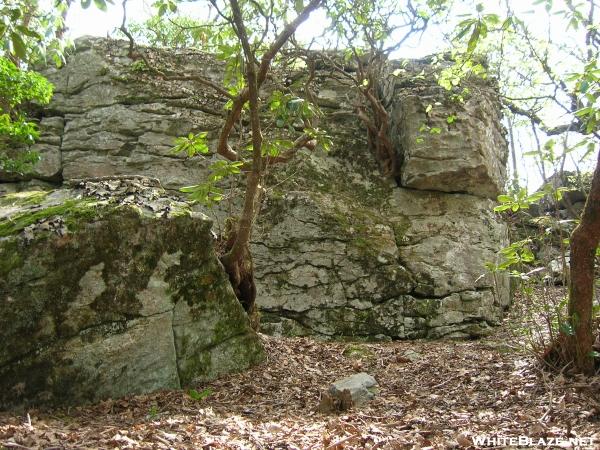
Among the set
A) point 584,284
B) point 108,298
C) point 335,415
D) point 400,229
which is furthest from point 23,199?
point 400,229

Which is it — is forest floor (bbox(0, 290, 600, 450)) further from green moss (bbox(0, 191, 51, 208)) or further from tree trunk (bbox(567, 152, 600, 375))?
green moss (bbox(0, 191, 51, 208))

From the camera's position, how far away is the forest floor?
3.11 m

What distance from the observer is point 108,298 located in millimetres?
4250

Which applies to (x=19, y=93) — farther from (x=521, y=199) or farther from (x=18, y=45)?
(x=521, y=199)

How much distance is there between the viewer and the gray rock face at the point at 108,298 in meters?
3.91

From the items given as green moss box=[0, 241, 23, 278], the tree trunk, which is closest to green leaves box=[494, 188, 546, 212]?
the tree trunk

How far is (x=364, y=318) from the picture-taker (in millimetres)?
7266

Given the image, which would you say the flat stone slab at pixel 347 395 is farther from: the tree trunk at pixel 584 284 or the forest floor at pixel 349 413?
the tree trunk at pixel 584 284

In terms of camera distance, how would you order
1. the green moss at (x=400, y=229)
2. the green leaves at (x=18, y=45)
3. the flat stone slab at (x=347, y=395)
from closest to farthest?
the green leaves at (x=18, y=45)
the flat stone slab at (x=347, y=395)
the green moss at (x=400, y=229)

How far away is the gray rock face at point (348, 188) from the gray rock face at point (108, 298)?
245cm

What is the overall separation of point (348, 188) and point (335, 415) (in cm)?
515

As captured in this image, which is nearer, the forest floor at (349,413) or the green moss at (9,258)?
the forest floor at (349,413)

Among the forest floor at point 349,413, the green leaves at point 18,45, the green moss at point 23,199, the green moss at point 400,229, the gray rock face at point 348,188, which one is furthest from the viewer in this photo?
the green moss at point 400,229

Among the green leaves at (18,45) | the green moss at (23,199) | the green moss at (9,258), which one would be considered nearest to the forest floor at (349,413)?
the green moss at (9,258)
